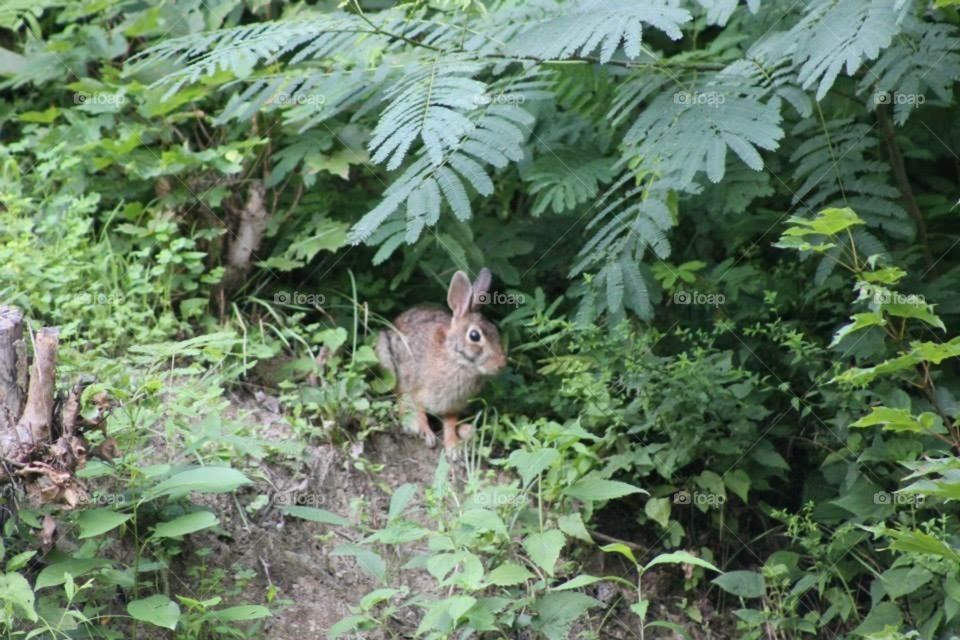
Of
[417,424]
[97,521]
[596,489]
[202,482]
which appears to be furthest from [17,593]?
[417,424]

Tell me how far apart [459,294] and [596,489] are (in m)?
1.62

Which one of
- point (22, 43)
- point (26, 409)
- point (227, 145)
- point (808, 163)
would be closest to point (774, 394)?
point (808, 163)

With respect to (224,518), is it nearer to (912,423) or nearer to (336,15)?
(336,15)

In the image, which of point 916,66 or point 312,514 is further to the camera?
point 916,66

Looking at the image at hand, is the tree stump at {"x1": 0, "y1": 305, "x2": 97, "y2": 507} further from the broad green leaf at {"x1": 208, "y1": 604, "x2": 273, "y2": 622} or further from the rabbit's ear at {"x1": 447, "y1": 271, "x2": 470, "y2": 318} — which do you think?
the rabbit's ear at {"x1": 447, "y1": 271, "x2": 470, "y2": 318}

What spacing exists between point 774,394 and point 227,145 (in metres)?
3.23

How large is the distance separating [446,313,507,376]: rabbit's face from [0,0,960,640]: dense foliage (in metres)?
0.20

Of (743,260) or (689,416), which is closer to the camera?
(689,416)

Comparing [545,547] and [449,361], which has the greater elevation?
[545,547]

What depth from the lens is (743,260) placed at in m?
7.36

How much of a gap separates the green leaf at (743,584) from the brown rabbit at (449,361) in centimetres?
157

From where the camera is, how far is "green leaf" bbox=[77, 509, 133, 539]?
4895 millimetres

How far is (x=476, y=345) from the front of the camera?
7082 mm

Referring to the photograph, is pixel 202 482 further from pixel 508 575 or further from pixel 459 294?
pixel 459 294
